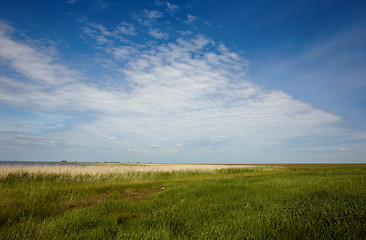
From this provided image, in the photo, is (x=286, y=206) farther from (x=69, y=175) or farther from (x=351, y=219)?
(x=69, y=175)

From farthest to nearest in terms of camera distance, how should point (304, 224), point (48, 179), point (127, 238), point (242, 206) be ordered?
1. point (48, 179)
2. point (242, 206)
3. point (304, 224)
4. point (127, 238)

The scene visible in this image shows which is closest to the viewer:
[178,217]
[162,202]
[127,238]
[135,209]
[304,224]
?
[127,238]

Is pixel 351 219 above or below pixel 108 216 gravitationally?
above

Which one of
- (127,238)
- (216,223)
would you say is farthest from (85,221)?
(216,223)

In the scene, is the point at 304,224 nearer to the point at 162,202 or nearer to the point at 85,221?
the point at 162,202

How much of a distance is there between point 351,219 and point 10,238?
25.8ft

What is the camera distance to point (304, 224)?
4355mm

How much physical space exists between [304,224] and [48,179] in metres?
18.3

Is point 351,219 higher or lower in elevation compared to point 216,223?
higher

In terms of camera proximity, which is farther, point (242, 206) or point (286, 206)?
point (242, 206)

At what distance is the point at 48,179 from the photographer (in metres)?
15.5

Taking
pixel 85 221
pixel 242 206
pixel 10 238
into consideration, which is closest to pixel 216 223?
pixel 242 206

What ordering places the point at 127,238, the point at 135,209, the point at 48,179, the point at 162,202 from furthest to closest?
the point at 48,179, the point at 162,202, the point at 135,209, the point at 127,238

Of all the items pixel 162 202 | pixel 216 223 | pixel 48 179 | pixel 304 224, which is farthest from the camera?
pixel 48 179
